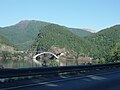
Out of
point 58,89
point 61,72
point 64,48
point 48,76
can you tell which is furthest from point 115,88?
point 64,48

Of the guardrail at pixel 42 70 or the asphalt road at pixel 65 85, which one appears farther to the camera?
the guardrail at pixel 42 70

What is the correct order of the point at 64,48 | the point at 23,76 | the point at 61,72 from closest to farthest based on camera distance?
the point at 23,76
the point at 61,72
the point at 64,48

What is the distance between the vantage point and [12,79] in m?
15.6

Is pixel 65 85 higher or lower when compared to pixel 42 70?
lower

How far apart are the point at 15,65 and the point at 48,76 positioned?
1892 millimetres

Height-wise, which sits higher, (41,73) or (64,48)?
(64,48)

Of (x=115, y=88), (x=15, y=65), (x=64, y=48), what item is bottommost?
(x=115, y=88)

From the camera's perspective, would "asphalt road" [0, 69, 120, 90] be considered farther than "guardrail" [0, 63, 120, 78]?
No

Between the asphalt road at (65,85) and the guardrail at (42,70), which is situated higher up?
the guardrail at (42,70)

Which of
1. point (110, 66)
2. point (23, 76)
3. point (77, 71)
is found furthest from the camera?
point (110, 66)

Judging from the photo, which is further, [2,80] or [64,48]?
[64,48]

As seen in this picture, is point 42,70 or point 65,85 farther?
point 42,70

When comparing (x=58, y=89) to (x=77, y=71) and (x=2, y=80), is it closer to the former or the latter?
(x=2, y=80)

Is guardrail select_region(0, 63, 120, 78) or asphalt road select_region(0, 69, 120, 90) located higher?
guardrail select_region(0, 63, 120, 78)
